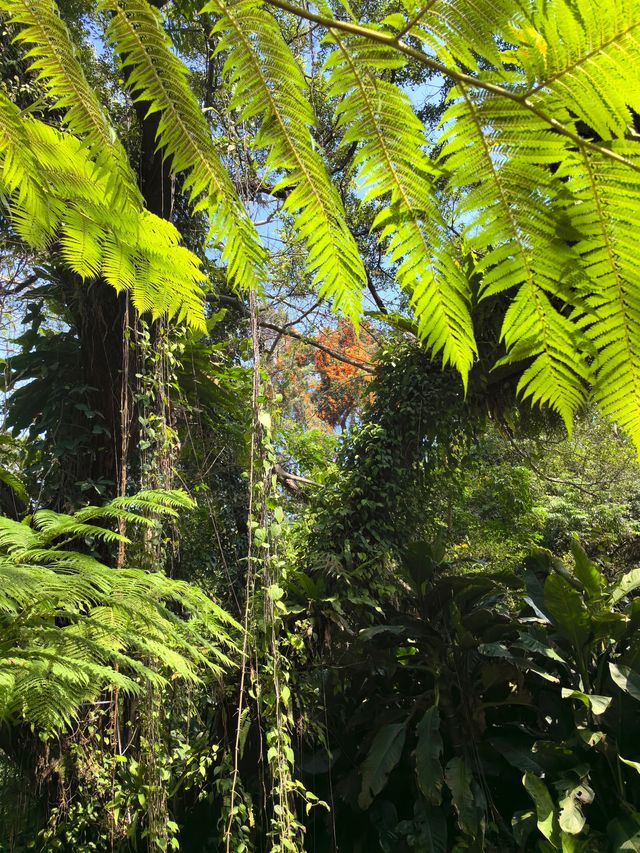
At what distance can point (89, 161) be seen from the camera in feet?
2.95

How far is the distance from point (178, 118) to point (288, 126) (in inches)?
5.8

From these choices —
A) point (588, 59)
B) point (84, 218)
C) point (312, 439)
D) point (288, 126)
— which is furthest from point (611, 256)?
point (312, 439)

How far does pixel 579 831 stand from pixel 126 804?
1.76 m

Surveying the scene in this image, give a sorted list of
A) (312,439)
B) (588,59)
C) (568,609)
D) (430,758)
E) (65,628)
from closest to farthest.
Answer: (588,59), (65,628), (430,758), (568,609), (312,439)

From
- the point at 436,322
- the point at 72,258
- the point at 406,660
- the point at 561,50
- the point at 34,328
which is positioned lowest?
the point at 406,660

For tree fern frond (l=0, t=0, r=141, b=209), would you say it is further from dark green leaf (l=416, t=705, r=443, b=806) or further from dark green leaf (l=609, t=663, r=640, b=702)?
dark green leaf (l=609, t=663, r=640, b=702)

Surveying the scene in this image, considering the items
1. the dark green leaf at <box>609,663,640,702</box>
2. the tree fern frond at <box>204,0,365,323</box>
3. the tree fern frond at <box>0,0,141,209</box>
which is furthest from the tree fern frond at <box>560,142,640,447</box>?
the dark green leaf at <box>609,663,640,702</box>

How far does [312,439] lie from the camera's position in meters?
4.65

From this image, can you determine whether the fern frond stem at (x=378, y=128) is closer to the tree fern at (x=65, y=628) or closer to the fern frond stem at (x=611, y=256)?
the fern frond stem at (x=611, y=256)

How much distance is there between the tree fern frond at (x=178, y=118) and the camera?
64 centimetres

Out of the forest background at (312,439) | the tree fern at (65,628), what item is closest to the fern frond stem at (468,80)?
the forest background at (312,439)

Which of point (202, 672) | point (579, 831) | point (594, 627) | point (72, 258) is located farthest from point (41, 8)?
point (594, 627)

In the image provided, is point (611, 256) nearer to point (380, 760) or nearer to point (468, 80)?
point (468, 80)

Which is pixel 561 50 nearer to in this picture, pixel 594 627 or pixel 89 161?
pixel 89 161
